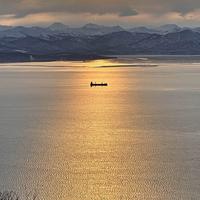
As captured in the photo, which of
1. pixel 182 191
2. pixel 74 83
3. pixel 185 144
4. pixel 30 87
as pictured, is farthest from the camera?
pixel 74 83

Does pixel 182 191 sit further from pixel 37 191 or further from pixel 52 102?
pixel 52 102

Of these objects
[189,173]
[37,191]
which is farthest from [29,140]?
[189,173]

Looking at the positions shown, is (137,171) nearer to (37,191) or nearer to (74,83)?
(37,191)

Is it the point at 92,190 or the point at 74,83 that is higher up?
the point at 92,190

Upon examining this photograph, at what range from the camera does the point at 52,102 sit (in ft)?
165

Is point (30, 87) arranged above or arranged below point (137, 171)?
below

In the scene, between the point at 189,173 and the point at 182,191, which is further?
the point at 189,173

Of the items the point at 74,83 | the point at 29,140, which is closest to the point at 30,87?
the point at 74,83

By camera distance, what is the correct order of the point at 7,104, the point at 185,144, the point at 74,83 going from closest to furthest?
the point at 185,144 < the point at 7,104 < the point at 74,83

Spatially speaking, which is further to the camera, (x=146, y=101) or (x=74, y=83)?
(x=74, y=83)

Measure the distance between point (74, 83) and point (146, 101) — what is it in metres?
28.6

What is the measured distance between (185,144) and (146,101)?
76.7 feet

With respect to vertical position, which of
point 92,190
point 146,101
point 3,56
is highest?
point 92,190

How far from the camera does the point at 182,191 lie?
65.6 feet
